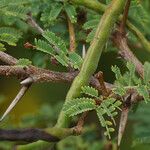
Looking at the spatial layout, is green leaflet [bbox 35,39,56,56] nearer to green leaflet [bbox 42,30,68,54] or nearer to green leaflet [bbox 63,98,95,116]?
green leaflet [bbox 42,30,68,54]

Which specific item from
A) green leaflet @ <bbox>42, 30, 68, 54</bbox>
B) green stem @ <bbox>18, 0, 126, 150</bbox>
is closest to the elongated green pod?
green stem @ <bbox>18, 0, 126, 150</bbox>

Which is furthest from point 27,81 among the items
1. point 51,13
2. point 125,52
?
point 51,13

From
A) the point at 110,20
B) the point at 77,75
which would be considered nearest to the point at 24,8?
the point at 110,20

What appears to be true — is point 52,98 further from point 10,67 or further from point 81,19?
point 10,67

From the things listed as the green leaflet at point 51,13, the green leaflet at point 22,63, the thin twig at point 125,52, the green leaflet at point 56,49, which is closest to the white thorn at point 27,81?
the green leaflet at point 22,63

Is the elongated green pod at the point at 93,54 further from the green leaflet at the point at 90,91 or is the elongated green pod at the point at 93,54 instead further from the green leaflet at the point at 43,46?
the green leaflet at the point at 43,46

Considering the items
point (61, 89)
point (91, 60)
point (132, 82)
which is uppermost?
point (91, 60)

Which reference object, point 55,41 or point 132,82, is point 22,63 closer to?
point 55,41
